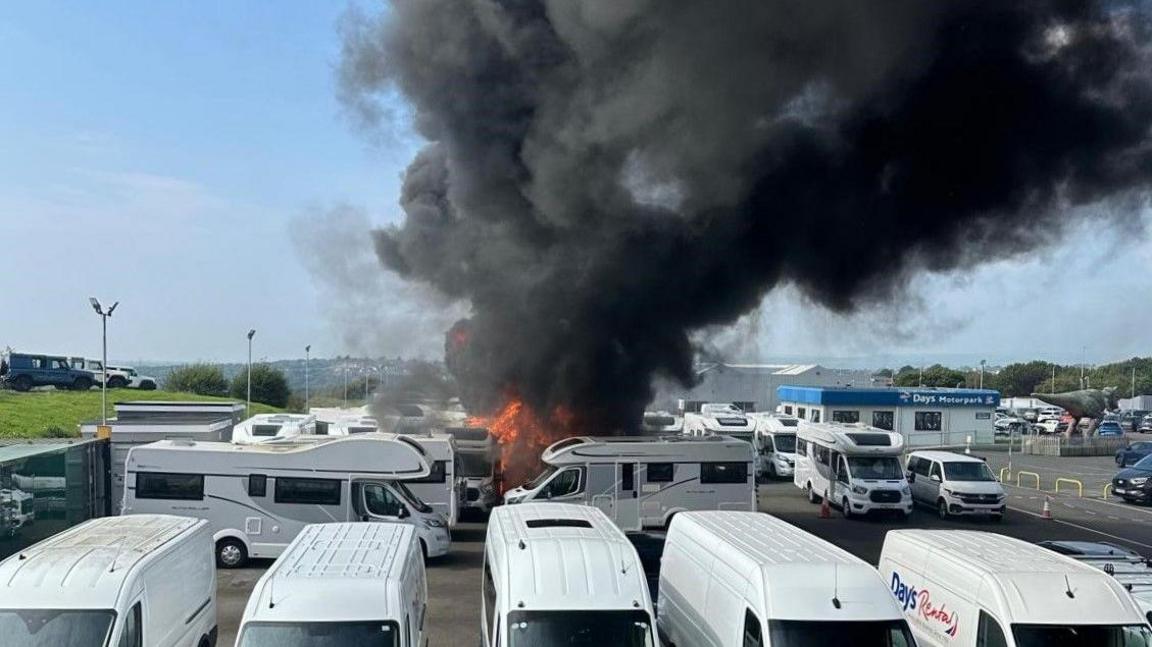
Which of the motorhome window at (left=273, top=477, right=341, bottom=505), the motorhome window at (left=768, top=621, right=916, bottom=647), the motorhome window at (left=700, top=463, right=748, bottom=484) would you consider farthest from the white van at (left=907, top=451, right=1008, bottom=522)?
the motorhome window at (left=768, top=621, right=916, bottom=647)

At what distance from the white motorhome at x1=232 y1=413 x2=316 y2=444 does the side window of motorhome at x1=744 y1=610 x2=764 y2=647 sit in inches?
944

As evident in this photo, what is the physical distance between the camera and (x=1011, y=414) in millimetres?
78188

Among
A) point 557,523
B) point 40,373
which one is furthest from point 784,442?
point 40,373

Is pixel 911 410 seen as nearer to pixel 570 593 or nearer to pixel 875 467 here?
pixel 875 467

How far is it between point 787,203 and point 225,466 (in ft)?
60.4

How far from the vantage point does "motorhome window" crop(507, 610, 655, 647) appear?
852 cm

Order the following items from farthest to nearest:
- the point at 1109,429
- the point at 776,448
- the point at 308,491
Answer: the point at 1109,429 → the point at 776,448 → the point at 308,491

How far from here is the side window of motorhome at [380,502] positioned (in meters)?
19.1

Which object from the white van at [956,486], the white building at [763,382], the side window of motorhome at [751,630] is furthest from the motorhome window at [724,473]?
the white building at [763,382]

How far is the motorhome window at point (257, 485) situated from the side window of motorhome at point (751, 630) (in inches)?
502

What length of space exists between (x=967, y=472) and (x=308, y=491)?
17394 mm

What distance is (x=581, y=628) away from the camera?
859cm

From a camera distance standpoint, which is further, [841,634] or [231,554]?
[231,554]

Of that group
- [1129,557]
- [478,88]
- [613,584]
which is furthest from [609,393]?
[613,584]
